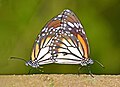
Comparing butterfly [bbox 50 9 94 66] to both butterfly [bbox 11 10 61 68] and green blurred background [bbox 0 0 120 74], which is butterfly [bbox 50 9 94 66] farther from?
green blurred background [bbox 0 0 120 74]

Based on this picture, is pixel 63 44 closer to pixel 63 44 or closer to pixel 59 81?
pixel 63 44

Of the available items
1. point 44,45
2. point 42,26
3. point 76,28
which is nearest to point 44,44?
point 44,45

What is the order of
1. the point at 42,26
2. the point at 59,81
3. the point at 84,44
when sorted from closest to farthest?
the point at 59,81
the point at 84,44
the point at 42,26

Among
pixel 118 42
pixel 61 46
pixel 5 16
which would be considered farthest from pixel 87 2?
pixel 61 46

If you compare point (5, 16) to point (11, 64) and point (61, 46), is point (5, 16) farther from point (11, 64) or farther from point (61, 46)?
point (61, 46)

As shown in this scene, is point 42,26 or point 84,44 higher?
point 42,26

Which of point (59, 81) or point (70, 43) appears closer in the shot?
point (59, 81)
